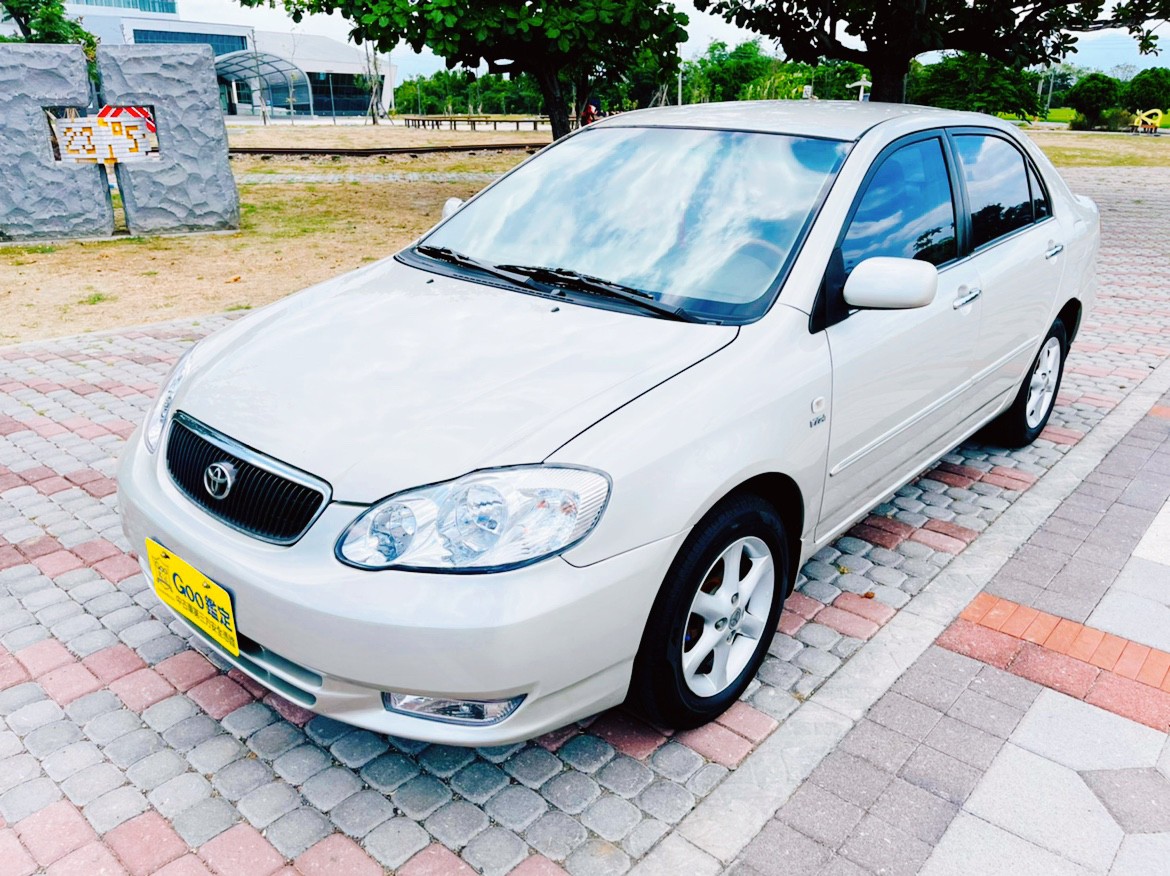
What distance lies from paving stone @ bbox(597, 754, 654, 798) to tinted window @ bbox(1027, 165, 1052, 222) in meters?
3.49

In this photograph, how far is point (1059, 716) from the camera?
2910 mm

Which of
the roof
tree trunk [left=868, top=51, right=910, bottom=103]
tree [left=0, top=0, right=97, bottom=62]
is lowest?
the roof

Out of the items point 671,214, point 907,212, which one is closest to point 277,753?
point 671,214

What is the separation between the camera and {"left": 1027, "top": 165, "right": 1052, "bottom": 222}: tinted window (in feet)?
14.9

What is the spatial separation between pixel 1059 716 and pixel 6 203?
493 inches

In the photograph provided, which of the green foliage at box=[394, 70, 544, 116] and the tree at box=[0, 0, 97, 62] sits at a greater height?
the tree at box=[0, 0, 97, 62]

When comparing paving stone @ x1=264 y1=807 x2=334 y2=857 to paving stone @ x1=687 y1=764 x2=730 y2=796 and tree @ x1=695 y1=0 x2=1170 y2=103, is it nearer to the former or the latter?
paving stone @ x1=687 y1=764 x2=730 y2=796

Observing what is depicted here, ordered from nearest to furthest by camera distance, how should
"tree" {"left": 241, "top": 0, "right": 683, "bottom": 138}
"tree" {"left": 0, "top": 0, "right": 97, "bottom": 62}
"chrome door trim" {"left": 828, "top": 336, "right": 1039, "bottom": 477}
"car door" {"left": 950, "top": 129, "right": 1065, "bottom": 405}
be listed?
"chrome door trim" {"left": 828, "top": 336, "right": 1039, "bottom": 477} → "car door" {"left": 950, "top": 129, "right": 1065, "bottom": 405} → "tree" {"left": 241, "top": 0, "right": 683, "bottom": 138} → "tree" {"left": 0, "top": 0, "right": 97, "bottom": 62}

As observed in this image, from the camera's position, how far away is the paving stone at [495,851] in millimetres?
2328

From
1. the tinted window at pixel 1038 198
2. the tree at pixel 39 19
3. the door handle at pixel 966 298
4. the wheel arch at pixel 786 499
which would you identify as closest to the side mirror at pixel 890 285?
the wheel arch at pixel 786 499

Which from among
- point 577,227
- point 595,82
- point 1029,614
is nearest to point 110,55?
point 595,82

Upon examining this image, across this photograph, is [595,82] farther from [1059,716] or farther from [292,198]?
[1059,716]

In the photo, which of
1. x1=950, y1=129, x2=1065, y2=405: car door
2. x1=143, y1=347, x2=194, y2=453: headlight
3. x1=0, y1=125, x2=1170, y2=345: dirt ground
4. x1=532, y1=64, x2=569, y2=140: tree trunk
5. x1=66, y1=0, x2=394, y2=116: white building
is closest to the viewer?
x1=143, y1=347, x2=194, y2=453: headlight

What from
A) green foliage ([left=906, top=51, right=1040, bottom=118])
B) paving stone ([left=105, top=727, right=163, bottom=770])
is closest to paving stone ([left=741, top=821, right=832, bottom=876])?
paving stone ([left=105, top=727, right=163, bottom=770])
